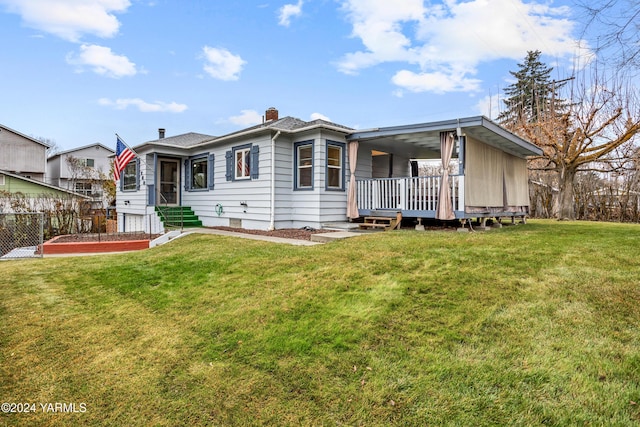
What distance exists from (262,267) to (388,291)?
2.15 meters

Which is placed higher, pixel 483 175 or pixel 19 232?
pixel 483 175

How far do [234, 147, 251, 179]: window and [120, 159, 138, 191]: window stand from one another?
6.43 m

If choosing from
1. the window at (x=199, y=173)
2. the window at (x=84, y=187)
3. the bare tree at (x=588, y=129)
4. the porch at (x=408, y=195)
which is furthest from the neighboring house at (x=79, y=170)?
the bare tree at (x=588, y=129)

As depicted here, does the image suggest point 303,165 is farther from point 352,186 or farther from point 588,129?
point 588,129

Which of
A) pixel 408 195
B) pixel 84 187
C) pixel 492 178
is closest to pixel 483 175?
pixel 492 178

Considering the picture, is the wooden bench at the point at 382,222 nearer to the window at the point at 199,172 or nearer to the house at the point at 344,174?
the house at the point at 344,174

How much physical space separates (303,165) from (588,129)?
12.7 meters

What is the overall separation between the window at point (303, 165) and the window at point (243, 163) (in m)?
1.67

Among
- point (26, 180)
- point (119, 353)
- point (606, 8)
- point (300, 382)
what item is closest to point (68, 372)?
point (119, 353)

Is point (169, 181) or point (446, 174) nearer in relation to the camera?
point (446, 174)

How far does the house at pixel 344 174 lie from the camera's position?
9.41 m

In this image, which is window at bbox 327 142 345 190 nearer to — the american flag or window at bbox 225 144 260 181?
window at bbox 225 144 260 181

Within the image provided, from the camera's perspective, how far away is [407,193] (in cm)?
1003

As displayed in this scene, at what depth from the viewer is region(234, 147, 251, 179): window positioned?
1197 cm
